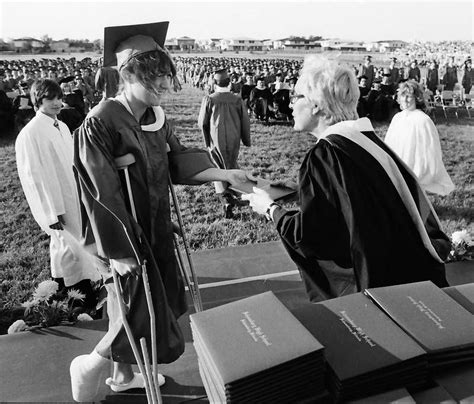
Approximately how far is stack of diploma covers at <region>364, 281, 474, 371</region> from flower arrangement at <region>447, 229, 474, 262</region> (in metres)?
3.50

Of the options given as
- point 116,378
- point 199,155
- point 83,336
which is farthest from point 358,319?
point 83,336

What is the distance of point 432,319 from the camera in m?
1.43

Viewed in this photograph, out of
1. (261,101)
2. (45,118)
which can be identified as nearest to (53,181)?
(45,118)

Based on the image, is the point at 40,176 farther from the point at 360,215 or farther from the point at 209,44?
the point at 209,44

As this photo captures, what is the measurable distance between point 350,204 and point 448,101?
18250 mm

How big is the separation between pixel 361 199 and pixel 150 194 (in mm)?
1051

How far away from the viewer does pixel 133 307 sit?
2441 mm

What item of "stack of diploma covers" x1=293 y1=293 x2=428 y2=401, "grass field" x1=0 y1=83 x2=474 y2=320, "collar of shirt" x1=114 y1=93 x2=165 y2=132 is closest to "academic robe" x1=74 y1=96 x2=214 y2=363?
"collar of shirt" x1=114 y1=93 x2=165 y2=132

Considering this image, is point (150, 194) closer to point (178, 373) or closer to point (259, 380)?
point (178, 373)

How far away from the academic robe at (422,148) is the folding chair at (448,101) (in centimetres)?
1052

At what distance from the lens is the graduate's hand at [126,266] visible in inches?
91.8

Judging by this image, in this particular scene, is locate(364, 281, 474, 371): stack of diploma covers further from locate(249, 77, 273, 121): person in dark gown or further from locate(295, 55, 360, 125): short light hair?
locate(249, 77, 273, 121): person in dark gown

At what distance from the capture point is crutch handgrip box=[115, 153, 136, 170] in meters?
2.35

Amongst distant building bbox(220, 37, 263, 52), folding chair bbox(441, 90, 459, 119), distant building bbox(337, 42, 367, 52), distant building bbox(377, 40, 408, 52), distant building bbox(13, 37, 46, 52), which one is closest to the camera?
folding chair bbox(441, 90, 459, 119)
